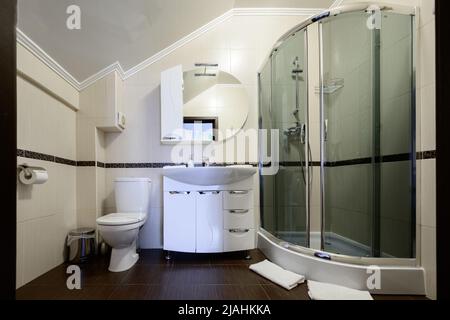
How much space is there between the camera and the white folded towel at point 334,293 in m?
1.25

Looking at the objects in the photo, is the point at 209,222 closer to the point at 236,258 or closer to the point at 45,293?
the point at 236,258

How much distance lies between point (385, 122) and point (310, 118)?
492 mm

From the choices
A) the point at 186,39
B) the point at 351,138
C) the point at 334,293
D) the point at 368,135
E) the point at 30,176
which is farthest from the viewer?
the point at 186,39

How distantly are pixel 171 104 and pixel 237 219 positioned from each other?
48.7 inches

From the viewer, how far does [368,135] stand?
1647 mm

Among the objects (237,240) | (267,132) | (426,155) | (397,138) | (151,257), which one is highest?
(267,132)

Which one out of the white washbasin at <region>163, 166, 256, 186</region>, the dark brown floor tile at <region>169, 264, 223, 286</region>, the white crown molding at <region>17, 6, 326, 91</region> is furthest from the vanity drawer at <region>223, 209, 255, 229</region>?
the white crown molding at <region>17, 6, 326, 91</region>

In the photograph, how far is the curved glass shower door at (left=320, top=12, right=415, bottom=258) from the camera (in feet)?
4.70

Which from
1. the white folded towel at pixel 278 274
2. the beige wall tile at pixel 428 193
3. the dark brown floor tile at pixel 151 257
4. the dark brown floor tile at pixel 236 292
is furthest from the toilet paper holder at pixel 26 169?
the beige wall tile at pixel 428 193

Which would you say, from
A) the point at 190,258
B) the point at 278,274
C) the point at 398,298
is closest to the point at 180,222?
the point at 190,258

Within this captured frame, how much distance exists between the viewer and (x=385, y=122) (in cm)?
155

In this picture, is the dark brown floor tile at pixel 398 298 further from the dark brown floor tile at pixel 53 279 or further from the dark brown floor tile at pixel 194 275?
the dark brown floor tile at pixel 53 279

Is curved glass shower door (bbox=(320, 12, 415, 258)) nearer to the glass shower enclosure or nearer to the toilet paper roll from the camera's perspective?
the glass shower enclosure
